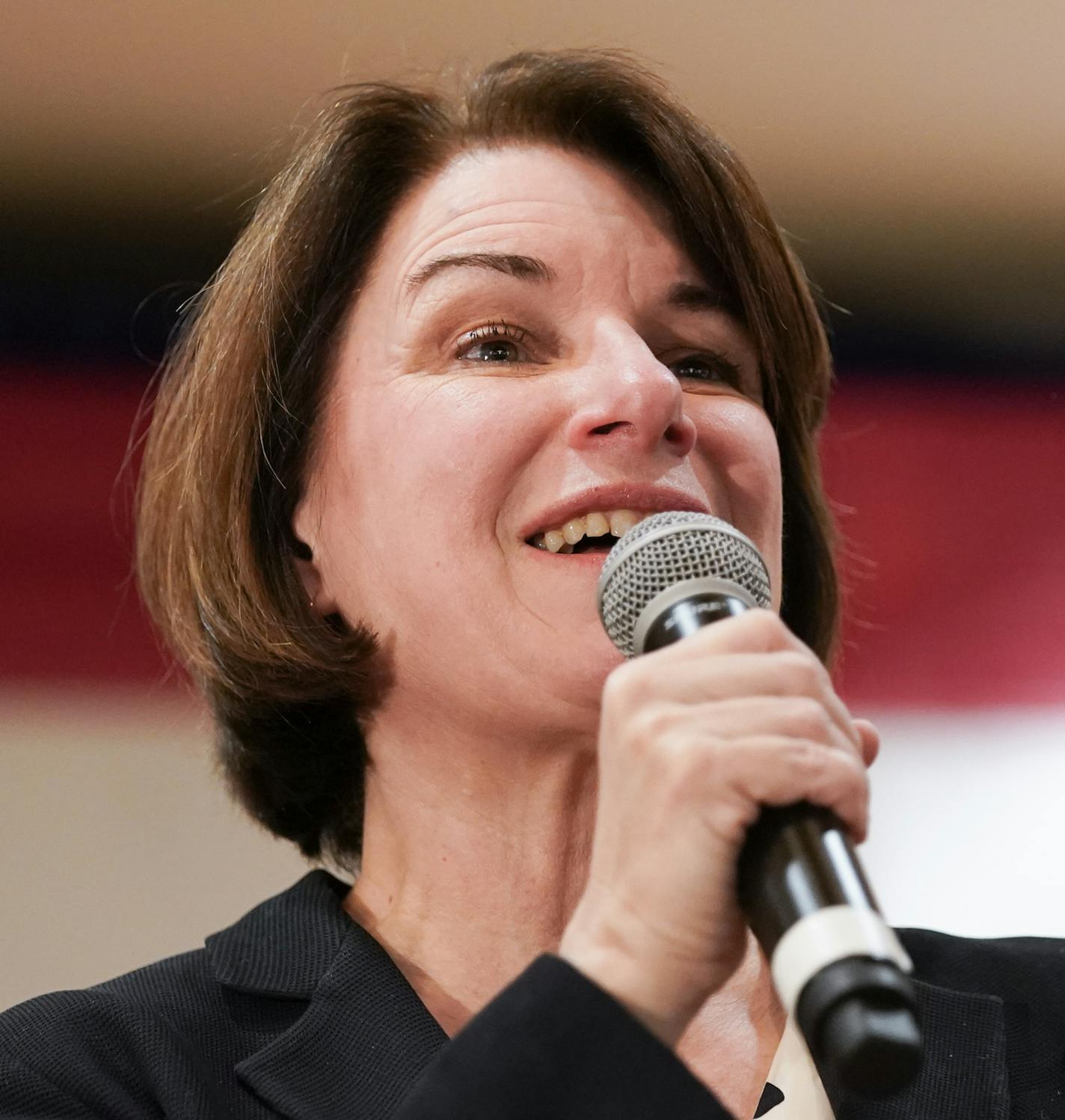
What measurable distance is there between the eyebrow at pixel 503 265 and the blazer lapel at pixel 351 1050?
646mm

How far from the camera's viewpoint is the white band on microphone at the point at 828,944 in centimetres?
66

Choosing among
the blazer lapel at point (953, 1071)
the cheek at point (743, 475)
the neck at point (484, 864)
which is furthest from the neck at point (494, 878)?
the cheek at point (743, 475)

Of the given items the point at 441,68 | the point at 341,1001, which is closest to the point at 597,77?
the point at 441,68

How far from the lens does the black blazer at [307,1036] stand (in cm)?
121

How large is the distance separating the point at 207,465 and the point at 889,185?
1.44 meters

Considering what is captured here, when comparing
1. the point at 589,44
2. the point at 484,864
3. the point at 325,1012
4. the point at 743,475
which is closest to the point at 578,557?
the point at 743,475

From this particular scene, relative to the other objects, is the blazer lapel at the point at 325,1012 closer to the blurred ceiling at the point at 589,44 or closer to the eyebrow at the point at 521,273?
the eyebrow at the point at 521,273

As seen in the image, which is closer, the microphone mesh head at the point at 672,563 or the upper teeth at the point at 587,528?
the microphone mesh head at the point at 672,563

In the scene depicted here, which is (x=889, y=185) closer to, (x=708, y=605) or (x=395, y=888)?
(x=395, y=888)

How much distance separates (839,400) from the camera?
2725 mm

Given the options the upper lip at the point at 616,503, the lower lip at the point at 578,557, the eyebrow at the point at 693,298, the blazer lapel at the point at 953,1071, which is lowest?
the blazer lapel at the point at 953,1071

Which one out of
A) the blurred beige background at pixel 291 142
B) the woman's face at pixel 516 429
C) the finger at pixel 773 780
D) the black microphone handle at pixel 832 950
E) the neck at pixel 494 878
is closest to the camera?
the black microphone handle at pixel 832 950

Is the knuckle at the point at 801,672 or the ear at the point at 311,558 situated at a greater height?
the ear at the point at 311,558

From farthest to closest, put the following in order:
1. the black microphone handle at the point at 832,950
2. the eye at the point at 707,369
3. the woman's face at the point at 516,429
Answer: the eye at the point at 707,369 < the woman's face at the point at 516,429 < the black microphone handle at the point at 832,950
